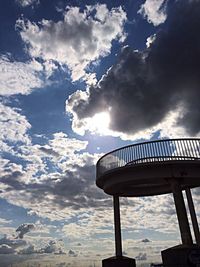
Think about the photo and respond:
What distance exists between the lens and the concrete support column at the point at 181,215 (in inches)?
947

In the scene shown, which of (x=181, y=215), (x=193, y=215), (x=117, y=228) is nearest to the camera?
(x=181, y=215)

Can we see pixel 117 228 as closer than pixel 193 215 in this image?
No

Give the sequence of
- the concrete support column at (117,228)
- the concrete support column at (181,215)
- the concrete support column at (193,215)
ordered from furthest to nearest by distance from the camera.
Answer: the concrete support column at (117,228) < the concrete support column at (193,215) < the concrete support column at (181,215)

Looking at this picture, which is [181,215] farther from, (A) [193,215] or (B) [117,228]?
(B) [117,228]

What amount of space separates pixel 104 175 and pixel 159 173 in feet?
18.8

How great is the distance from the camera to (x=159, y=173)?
26062mm

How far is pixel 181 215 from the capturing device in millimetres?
25016

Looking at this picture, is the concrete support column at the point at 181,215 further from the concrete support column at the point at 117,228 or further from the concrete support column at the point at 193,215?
the concrete support column at the point at 117,228

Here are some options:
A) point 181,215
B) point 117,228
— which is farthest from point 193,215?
point 117,228

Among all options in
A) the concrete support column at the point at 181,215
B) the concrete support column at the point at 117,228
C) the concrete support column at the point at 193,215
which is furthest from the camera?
the concrete support column at the point at 117,228

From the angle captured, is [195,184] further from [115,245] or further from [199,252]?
[115,245]

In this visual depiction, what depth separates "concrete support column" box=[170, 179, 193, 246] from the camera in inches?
947

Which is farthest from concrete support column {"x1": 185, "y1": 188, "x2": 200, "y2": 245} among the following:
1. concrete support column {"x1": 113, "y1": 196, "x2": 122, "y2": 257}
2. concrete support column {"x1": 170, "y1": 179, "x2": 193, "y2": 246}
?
A: concrete support column {"x1": 113, "y1": 196, "x2": 122, "y2": 257}

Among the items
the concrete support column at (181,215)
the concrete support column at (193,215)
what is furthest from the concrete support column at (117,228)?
the concrete support column at (193,215)
